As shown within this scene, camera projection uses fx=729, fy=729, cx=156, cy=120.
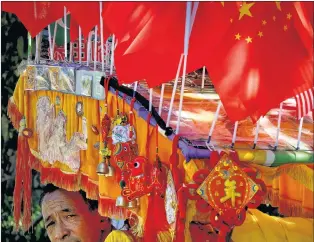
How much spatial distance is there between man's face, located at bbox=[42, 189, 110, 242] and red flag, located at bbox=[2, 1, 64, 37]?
85cm

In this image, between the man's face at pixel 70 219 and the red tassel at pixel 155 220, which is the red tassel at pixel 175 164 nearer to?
the red tassel at pixel 155 220

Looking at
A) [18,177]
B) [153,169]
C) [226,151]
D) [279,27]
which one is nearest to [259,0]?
[279,27]

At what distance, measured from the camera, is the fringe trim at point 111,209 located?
2.94 meters

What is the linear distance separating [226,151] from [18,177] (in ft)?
5.58

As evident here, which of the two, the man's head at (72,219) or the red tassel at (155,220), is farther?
the man's head at (72,219)

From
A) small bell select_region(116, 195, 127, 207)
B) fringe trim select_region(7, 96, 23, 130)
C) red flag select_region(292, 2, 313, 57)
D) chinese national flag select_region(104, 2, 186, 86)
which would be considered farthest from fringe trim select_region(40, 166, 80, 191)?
red flag select_region(292, 2, 313, 57)

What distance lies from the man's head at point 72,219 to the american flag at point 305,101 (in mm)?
1466

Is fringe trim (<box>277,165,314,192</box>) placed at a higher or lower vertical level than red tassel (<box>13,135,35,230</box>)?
higher

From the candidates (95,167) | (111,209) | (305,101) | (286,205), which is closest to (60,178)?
(95,167)

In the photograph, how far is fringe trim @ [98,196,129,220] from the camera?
9.66 feet

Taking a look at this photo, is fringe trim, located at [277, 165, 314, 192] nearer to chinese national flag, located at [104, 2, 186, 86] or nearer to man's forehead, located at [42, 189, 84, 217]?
chinese national flag, located at [104, 2, 186, 86]

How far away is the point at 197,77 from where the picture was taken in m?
3.57

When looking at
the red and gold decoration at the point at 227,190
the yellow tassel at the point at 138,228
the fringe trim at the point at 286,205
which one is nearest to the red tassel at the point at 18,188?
the yellow tassel at the point at 138,228

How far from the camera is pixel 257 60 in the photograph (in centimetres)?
236
